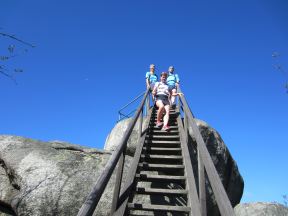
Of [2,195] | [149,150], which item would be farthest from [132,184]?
[2,195]

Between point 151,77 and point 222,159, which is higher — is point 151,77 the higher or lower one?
the higher one

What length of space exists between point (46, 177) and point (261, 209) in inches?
340

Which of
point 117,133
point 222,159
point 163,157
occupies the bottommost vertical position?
point 163,157

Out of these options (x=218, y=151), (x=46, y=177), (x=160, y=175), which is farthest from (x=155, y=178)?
(x=218, y=151)

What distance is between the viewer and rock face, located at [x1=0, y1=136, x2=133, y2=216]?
764 centimetres

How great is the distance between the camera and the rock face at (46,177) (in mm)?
7645

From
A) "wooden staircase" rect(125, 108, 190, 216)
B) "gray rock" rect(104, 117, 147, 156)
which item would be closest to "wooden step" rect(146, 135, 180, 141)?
"wooden staircase" rect(125, 108, 190, 216)

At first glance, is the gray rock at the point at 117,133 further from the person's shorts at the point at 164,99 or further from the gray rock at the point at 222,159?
the gray rock at the point at 222,159

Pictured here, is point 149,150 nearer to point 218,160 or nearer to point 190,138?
point 190,138

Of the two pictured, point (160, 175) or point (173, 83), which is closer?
point (160, 175)

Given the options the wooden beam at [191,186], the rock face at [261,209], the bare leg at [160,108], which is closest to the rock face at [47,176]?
the bare leg at [160,108]

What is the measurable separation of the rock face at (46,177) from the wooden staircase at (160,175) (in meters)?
1.21

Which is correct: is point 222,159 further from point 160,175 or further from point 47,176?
point 47,176

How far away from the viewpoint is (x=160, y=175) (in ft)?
20.9
